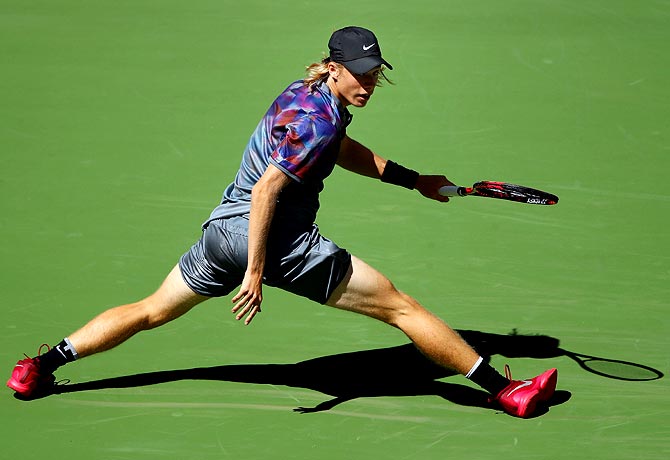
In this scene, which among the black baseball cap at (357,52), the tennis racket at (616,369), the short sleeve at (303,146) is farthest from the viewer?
the tennis racket at (616,369)

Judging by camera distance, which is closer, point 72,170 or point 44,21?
point 72,170

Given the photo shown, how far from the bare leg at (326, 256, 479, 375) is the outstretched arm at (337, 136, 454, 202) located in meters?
0.76

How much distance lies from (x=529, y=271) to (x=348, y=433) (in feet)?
7.04

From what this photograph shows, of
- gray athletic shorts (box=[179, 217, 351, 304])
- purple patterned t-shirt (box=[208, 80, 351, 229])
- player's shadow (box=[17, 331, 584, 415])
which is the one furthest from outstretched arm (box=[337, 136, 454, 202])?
player's shadow (box=[17, 331, 584, 415])

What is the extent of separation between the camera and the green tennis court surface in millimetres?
5840

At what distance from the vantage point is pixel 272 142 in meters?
5.67

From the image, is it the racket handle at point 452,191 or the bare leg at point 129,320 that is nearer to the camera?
the bare leg at point 129,320

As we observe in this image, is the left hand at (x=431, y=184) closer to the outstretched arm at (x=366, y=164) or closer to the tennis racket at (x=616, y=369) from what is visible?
the outstretched arm at (x=366, y=164)

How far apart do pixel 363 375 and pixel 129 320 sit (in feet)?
4.23

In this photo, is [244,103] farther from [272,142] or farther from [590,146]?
[272,142]

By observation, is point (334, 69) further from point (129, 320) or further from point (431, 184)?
point (129, 320)

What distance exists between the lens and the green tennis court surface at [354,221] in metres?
5.84

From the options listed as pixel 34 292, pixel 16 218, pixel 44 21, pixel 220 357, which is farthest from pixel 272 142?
pixel 44 21

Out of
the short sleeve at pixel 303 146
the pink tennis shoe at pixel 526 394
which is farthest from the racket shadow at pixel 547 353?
the short sleeve at pixel 303 146
